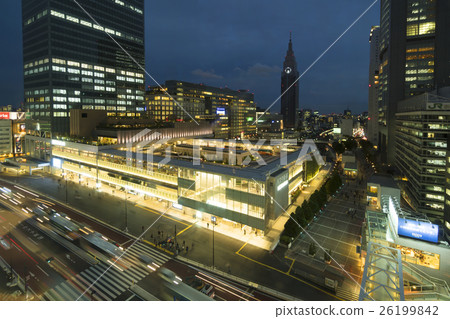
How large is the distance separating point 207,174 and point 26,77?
104 meters

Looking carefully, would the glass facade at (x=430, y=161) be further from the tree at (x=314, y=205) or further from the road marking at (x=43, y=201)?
the road marking at (x=43, y=201)

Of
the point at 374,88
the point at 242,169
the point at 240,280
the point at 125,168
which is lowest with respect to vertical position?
the point at 240,280

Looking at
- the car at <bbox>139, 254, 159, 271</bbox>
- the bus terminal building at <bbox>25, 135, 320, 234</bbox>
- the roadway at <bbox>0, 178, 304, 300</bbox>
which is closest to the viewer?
the roadway at <bbox>0, 178, 304, 300</bbox>

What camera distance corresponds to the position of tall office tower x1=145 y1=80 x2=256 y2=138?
146750mm

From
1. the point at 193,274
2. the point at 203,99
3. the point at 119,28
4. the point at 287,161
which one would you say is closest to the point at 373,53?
the point at 203,99

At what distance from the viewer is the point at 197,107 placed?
169625mm

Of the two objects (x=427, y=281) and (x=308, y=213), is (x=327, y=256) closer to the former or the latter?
(x=308, y=213)

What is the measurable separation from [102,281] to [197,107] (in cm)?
14956

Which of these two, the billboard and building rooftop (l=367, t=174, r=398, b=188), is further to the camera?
the billboard

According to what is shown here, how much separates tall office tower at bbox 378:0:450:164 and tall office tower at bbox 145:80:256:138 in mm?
94070

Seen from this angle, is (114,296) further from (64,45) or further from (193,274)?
(64,45)

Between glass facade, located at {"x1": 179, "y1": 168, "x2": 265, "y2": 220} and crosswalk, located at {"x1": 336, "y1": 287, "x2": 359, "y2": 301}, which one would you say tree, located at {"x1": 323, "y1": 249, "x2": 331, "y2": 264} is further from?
glass facade, located at {"x1": 179, "y1": 168, "x2": 265, "y2": 220}

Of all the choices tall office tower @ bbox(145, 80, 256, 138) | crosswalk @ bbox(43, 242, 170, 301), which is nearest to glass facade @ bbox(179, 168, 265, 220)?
crosswalk @ bbox(43, 242, 170, 301)

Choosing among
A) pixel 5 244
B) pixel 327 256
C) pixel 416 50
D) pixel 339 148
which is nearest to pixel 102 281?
pixel 5 244
